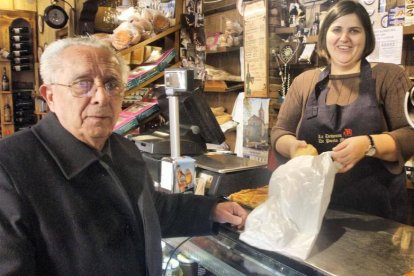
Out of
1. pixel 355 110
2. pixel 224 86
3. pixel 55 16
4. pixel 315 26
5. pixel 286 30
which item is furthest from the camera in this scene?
pixel 55 16

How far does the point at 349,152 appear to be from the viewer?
130 cm

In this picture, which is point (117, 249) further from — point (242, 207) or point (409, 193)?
point (409, 193)

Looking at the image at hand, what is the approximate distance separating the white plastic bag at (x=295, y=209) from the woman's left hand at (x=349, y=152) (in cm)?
6

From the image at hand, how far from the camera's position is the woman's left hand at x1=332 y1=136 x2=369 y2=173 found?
127 centimetres

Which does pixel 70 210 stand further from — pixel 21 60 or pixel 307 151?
pixel 21 60

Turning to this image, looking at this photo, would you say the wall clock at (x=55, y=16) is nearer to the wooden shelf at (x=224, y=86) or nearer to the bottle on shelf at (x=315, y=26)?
→ the wooden shelf at (x=224, y=86)

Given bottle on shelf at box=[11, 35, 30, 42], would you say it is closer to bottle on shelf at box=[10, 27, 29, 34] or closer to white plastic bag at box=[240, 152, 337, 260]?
bottle on shelf at box=[10, 27, 29, 34]

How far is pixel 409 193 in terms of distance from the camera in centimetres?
209

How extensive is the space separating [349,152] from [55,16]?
3858 mm

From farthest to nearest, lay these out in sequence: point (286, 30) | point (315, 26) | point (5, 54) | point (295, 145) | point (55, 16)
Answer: point (5, 54) → point (55, 16) → point (286, 30) → point (315, 26) → point (295, 145)

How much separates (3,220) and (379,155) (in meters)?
1.24

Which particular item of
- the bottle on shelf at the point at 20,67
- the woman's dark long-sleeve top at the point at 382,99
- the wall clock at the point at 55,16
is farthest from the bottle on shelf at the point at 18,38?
the woman's dark long-sleeve top at the point at 382,99

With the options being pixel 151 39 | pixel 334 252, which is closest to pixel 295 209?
pixel 334 252

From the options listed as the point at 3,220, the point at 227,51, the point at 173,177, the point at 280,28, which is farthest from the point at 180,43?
the point at 3,220
